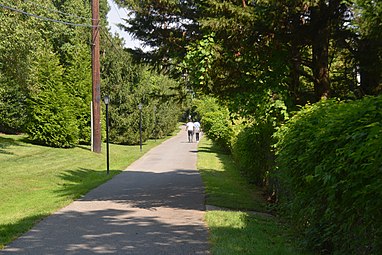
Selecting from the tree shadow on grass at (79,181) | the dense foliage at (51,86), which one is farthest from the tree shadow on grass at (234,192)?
the dense foliage at (51,86)

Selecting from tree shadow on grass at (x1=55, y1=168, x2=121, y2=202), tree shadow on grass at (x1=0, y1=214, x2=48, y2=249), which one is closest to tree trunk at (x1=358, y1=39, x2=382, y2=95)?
tree shadow on grass at (x1=0, y1=214, x2=48, y2=249)

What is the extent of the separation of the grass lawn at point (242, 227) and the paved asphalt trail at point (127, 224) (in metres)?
0.25

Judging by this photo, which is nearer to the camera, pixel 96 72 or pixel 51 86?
pixel 96 72

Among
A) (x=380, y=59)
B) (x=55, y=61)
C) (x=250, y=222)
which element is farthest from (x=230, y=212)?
(x=55, y=61)

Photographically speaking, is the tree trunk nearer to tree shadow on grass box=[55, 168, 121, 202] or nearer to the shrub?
the shrub

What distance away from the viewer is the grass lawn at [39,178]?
9.02 metres

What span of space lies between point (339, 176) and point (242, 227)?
367 centimetres

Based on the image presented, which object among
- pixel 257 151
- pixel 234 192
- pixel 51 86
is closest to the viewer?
pixel 234 192

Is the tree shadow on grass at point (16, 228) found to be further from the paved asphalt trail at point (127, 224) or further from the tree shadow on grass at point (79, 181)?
the tree shadow on grass at point (79, 181)

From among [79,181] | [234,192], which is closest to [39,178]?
[79,181]

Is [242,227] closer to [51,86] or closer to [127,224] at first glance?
[127,224]

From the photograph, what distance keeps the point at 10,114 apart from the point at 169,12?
90.1 ft

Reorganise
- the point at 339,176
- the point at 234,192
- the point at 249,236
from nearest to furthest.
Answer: the point at 339,176 → the point at 249,236 → the point at 234,192

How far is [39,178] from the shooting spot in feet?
51.7
